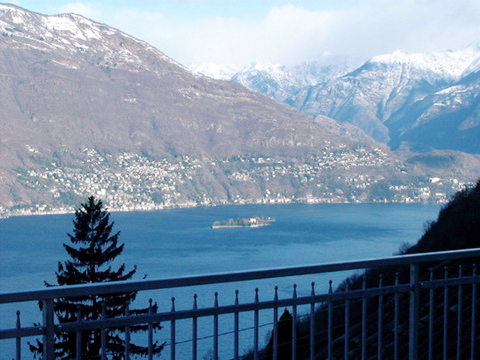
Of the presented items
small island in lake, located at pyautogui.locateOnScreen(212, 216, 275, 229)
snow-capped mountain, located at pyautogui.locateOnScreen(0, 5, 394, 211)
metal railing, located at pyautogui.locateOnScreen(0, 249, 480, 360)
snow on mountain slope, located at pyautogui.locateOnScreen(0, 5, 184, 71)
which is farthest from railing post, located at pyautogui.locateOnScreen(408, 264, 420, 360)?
snow on mountain slope, located at pyautogui.locateOnScreen(0, 5, 184, 71)

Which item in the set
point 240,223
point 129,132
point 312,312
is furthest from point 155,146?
point 312,312

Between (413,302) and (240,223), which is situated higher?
(413,302)

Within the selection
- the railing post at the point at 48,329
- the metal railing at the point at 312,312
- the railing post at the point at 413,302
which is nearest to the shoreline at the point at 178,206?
the metal railing at the point at 312,312

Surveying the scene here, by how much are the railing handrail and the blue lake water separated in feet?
51.2

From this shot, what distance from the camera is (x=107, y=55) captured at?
192 metres

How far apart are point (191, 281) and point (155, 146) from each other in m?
150

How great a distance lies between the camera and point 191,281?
2.44 m

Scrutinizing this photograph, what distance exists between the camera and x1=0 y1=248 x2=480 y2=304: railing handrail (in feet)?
7.13

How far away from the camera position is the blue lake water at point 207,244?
39.9 m

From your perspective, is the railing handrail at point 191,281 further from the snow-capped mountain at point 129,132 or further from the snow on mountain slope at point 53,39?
the snow on mountain slope at point 53,39

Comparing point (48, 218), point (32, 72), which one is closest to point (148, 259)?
point (48, 218)

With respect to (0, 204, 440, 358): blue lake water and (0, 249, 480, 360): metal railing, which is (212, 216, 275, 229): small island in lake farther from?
(0, 249, 480, 360): metal railing

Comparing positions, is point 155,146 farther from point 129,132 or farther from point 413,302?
point 413,302

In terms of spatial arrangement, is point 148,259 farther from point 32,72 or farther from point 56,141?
point 32,72
